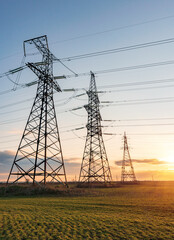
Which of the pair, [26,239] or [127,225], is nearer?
[26,239]

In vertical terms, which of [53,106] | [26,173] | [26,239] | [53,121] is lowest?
[26,239]

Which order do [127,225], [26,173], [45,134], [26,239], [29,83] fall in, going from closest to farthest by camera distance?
[26,239] → [127,225] → [26,173] → [45,134] → [29,83]

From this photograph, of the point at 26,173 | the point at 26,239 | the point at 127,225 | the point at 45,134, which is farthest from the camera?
the point at 45,134

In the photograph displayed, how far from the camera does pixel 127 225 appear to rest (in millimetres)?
→ 10297

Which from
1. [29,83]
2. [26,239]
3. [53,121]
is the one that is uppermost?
[29,83]

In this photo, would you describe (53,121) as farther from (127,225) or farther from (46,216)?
(127,225)

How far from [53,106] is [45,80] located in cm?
437

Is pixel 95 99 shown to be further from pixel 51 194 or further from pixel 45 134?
pixel 51 194

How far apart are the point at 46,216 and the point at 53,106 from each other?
18178 millimetres

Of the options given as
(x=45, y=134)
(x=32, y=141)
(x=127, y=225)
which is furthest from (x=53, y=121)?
(x=127, y=225)

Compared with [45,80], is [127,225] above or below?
below

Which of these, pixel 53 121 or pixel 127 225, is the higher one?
pixel 53 121

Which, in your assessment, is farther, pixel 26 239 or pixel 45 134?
pixel 45 134

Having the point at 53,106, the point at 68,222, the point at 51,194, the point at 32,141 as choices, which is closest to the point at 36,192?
the point at 51,194
